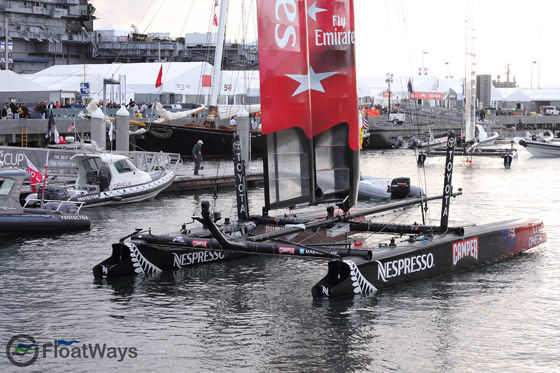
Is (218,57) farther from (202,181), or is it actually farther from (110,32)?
(110,32)

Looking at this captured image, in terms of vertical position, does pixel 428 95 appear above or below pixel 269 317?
above

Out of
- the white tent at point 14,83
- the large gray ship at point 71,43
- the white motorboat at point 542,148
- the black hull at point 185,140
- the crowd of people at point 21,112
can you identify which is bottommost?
the white motorboat at point 542,148

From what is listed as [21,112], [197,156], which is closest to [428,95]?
[21,112]

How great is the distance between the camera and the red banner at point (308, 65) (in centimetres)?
1479

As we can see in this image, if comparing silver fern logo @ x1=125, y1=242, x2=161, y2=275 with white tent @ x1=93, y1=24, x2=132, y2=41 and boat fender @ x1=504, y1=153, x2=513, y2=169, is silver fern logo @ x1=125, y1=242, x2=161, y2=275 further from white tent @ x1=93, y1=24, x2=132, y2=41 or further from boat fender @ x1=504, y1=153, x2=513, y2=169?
white tent @ x1=93, y1=24, x2=132, y2=41

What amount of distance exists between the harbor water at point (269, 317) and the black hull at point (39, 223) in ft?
2.21

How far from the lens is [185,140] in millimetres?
48469

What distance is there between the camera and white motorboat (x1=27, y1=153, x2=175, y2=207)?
2509 centimetres

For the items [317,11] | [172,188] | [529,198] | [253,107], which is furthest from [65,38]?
[317,11]

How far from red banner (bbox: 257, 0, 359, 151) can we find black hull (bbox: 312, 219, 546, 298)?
8.67 ft

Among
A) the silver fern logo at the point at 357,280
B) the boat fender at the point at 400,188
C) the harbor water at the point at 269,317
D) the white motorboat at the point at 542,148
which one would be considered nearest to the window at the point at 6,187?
the harbor water at the point at 269,317

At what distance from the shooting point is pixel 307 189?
1548 centimetres

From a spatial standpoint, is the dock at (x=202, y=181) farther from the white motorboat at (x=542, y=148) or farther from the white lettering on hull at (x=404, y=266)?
the white motorboat at (x=542, y=148)

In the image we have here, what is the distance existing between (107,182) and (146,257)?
35.8 ft
